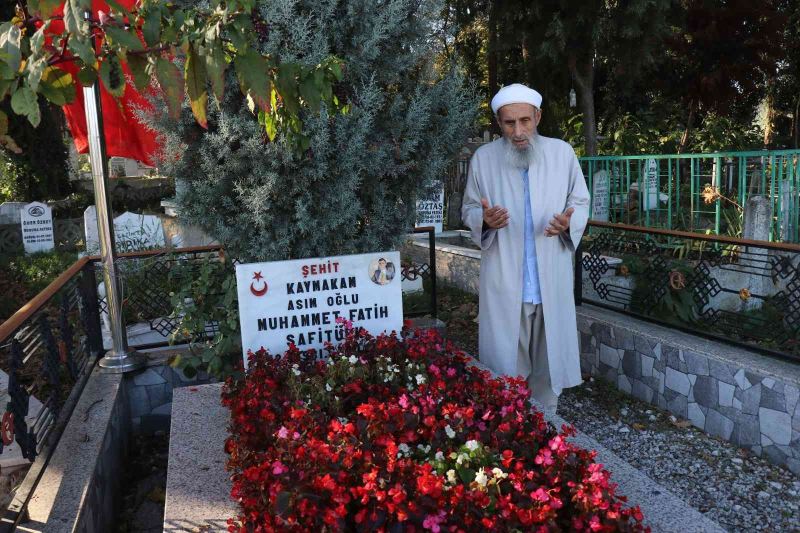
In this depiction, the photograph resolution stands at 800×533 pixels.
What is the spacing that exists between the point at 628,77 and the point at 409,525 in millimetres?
9185

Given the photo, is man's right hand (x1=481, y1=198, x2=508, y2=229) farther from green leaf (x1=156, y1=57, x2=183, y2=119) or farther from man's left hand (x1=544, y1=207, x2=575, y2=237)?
green leaf (x1=156, y1=57, x2=183, y2=119)

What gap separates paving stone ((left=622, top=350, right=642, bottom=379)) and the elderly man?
102 centimetres

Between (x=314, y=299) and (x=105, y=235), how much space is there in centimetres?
133

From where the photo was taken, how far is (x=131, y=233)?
840cm

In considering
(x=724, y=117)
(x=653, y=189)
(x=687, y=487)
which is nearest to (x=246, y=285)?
(x=687, y=487)

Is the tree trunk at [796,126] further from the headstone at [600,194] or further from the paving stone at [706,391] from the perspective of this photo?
the paving stone at [706,391]

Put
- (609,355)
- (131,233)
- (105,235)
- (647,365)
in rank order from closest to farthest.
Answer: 1. (105,235)
2. (647,365)
3. (609,355)
4. (131,233)

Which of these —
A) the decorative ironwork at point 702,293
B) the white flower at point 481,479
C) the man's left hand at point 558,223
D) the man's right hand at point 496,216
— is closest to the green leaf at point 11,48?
the white flower at point 481,479

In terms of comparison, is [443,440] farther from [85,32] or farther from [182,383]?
[182,383]

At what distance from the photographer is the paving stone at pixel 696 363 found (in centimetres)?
412

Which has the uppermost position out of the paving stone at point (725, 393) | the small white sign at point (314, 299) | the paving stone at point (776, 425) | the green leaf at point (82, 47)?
the green leaf at point (82, 47)

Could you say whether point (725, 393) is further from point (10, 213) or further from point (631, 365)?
point (10, 213)

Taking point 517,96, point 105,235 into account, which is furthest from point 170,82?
point 105,235

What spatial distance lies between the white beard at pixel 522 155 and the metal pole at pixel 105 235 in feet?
7.36
